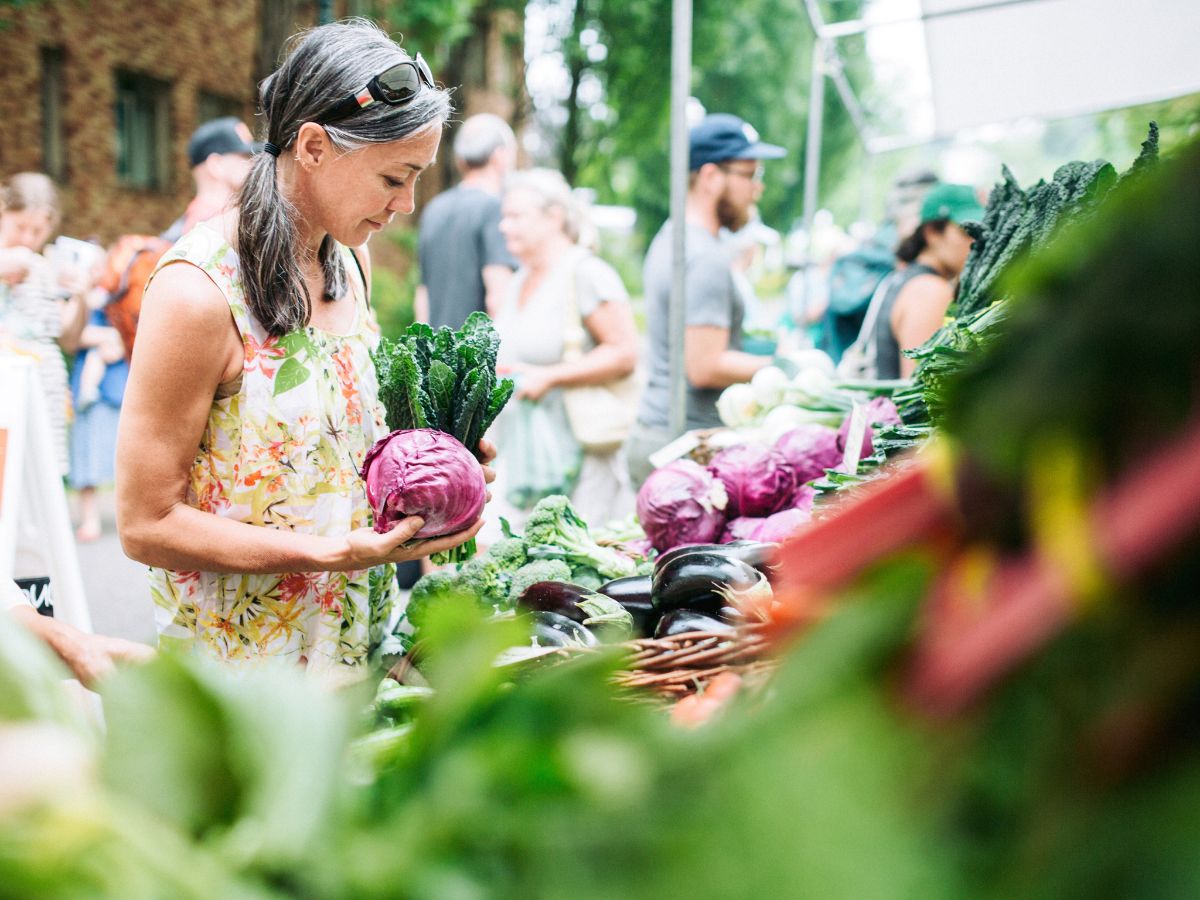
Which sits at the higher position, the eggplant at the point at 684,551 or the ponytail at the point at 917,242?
the ponytail at the point at 917,242

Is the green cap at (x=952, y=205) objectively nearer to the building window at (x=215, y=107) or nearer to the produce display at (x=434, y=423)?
the produce display at (x=434, y=423)

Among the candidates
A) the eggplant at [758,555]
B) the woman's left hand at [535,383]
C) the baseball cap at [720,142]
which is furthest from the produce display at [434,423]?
the baseball cap at [720,142]

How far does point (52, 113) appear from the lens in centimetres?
1029

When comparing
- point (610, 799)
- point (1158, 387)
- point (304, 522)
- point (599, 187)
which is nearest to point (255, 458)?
point (304, 522)

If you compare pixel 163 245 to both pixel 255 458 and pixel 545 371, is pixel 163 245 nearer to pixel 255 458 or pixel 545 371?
pixel 545 371

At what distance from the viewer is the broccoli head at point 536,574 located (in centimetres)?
204

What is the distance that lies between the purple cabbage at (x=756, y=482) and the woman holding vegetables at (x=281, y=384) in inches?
36.6

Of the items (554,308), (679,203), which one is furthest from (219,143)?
(679,203)

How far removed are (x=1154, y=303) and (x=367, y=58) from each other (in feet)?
5.40

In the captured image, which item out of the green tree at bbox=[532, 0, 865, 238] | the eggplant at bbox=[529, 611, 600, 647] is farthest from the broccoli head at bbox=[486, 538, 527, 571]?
the green tree at bbox=[532, 0, 865, 238]

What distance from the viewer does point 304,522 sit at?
6.20ft

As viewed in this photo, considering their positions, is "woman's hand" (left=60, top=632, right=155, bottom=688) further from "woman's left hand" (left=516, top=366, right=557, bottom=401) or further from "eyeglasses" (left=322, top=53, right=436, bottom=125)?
"woman's left hand" (left=516, top=366, right=557, bottom=401)

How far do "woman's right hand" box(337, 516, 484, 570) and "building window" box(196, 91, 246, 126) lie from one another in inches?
466

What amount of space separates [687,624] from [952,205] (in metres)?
2.79
